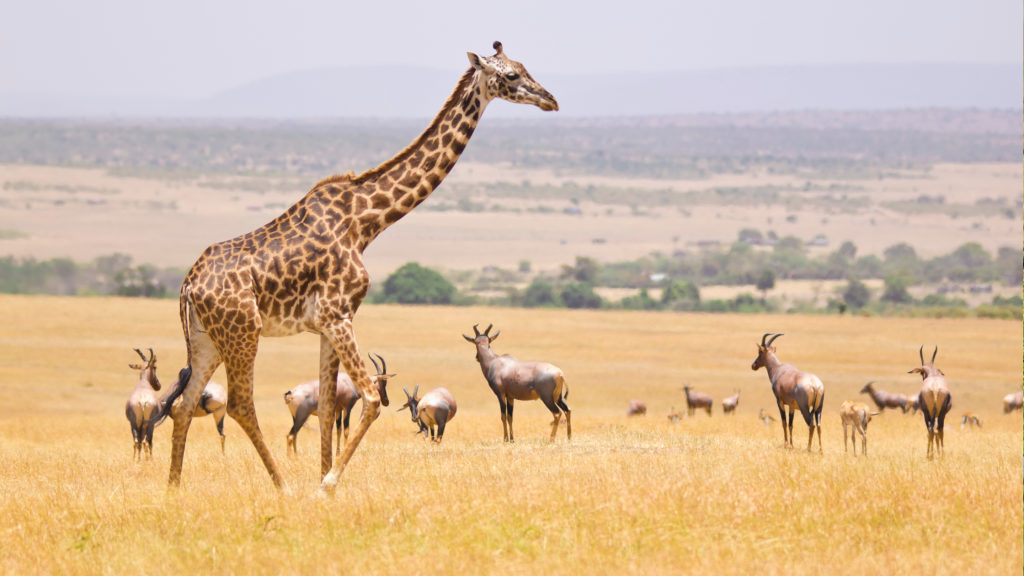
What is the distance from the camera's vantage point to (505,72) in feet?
37.0

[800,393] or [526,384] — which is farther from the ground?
[800,393]

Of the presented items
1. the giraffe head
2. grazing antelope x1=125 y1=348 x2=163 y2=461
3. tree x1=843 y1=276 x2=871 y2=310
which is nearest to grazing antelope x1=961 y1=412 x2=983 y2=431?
the giraffe head

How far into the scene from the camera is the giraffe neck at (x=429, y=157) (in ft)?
37.0

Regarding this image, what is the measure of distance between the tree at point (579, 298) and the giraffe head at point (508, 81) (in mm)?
74548

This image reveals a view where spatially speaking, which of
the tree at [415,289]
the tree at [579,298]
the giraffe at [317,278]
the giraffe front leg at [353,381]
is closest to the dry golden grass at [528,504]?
the giraffe front leg at [353,381]

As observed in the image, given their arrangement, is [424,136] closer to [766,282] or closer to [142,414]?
[142,414]

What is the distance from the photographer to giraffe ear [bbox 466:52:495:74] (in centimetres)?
1130

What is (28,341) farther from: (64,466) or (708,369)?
(64,466)

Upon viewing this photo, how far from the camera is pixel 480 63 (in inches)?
447

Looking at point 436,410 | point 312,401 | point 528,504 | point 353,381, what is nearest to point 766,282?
point 436,410

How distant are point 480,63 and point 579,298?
75.0 m

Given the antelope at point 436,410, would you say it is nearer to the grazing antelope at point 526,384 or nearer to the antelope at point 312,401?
the antelope at point 312,401

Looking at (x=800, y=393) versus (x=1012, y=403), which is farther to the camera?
(x=1012, y=403)

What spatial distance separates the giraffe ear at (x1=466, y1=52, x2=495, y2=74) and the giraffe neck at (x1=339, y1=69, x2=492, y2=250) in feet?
0.35
